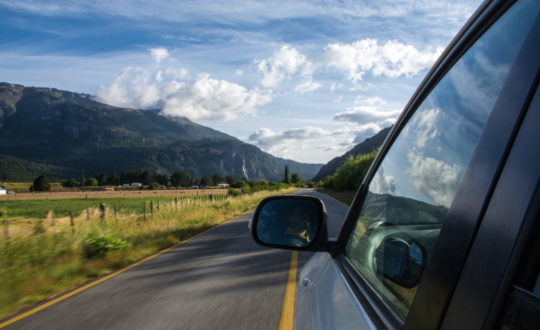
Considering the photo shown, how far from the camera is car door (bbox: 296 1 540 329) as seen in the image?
0.79 m

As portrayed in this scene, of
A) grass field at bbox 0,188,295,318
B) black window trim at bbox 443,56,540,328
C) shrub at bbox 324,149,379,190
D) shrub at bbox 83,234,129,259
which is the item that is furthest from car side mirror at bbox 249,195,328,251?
shrub at bbox 324,149,379,190

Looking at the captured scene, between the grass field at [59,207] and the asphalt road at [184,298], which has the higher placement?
the asphalt road at [184,298]

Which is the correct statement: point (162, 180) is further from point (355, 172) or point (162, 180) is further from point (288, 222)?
point (288, 222)

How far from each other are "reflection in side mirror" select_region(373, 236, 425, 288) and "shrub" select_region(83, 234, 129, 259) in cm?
866

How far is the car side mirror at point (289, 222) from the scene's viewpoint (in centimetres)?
199

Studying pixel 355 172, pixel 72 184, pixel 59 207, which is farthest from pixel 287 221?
pixel 72 184

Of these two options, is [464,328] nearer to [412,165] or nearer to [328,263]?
[412,165]

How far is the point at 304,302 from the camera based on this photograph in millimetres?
2152

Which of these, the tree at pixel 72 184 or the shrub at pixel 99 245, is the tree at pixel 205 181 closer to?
the tree at pixel 72 184

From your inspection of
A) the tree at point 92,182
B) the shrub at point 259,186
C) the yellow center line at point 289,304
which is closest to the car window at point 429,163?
the yellow center line at point 289,304

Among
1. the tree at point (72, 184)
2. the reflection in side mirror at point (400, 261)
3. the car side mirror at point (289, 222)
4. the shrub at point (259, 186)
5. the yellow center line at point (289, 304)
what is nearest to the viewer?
the reflection in side mirror at point (400, 261)

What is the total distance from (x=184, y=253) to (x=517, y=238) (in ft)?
29.3

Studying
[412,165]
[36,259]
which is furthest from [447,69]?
[36,259]

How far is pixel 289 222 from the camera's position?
87.2 inches
